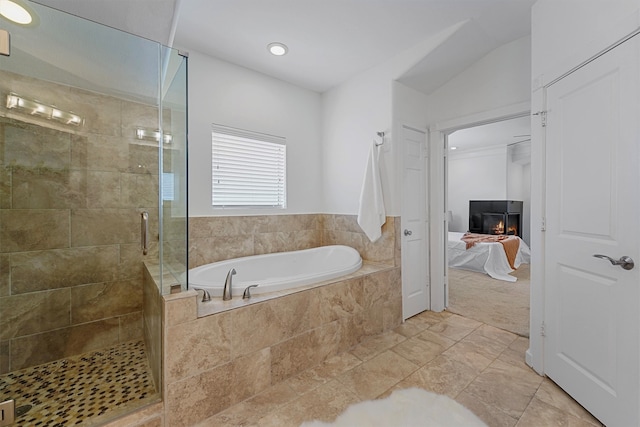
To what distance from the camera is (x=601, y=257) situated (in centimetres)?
145

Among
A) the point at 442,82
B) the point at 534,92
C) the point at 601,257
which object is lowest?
the point at 601,257

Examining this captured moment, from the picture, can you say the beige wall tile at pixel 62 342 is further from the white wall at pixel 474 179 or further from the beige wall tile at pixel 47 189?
the white wall at pixel 474 179

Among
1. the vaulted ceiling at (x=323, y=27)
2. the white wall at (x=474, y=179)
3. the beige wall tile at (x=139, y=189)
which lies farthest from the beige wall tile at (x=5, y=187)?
the white wall at (x=474, y=179)

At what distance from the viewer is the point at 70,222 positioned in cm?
217

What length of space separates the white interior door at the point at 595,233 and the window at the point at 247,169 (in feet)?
8.07

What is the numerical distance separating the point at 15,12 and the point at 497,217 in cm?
761

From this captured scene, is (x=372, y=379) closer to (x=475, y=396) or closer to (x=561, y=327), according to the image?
(x=475, y=396)

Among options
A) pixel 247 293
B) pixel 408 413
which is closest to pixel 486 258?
pixel 408 413

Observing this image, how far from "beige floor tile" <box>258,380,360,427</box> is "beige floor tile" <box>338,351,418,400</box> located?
3.1 inches

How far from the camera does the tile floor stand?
150 centimetres

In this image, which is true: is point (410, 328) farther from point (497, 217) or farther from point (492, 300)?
point (497, 217)

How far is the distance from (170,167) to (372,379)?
6.56 ft

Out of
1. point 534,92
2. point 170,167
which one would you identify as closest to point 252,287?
point 170,167

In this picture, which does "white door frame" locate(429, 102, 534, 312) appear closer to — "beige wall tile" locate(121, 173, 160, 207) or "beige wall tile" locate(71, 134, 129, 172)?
"beige wall tile" locate(121, 173, 160, 207)
